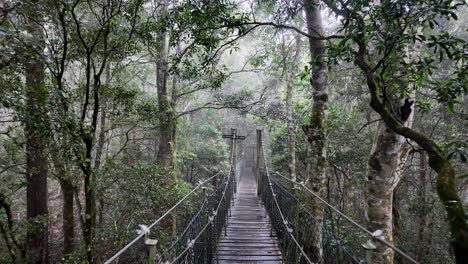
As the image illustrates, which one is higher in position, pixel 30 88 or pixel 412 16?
pixel 412 16

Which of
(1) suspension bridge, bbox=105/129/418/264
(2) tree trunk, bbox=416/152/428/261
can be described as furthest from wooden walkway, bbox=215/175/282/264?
(2) tree trunk, bbox=416/152/428/261

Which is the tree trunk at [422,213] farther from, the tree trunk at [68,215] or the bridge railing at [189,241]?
the tree trunk at [68,215]

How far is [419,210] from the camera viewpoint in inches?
224

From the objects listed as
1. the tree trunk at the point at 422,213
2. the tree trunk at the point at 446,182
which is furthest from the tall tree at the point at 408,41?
the tree trunk at the point at 422,213

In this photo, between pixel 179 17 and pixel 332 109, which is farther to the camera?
pixel 332 109

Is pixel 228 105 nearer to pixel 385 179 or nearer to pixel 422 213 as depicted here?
pixel 385 179

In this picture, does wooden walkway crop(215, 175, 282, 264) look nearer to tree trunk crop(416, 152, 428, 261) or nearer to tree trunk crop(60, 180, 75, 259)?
tree trunk crop(60, 180, 75, 259)

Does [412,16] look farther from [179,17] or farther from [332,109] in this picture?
[332,109]

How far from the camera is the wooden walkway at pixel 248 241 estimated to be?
10.2 feet

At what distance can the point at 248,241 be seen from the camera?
3.64 m

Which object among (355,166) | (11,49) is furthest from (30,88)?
(355,166)

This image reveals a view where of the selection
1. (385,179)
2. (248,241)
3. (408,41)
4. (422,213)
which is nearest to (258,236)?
(248,241)

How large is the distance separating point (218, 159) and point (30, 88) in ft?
30.5

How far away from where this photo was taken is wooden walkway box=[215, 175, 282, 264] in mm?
3121
